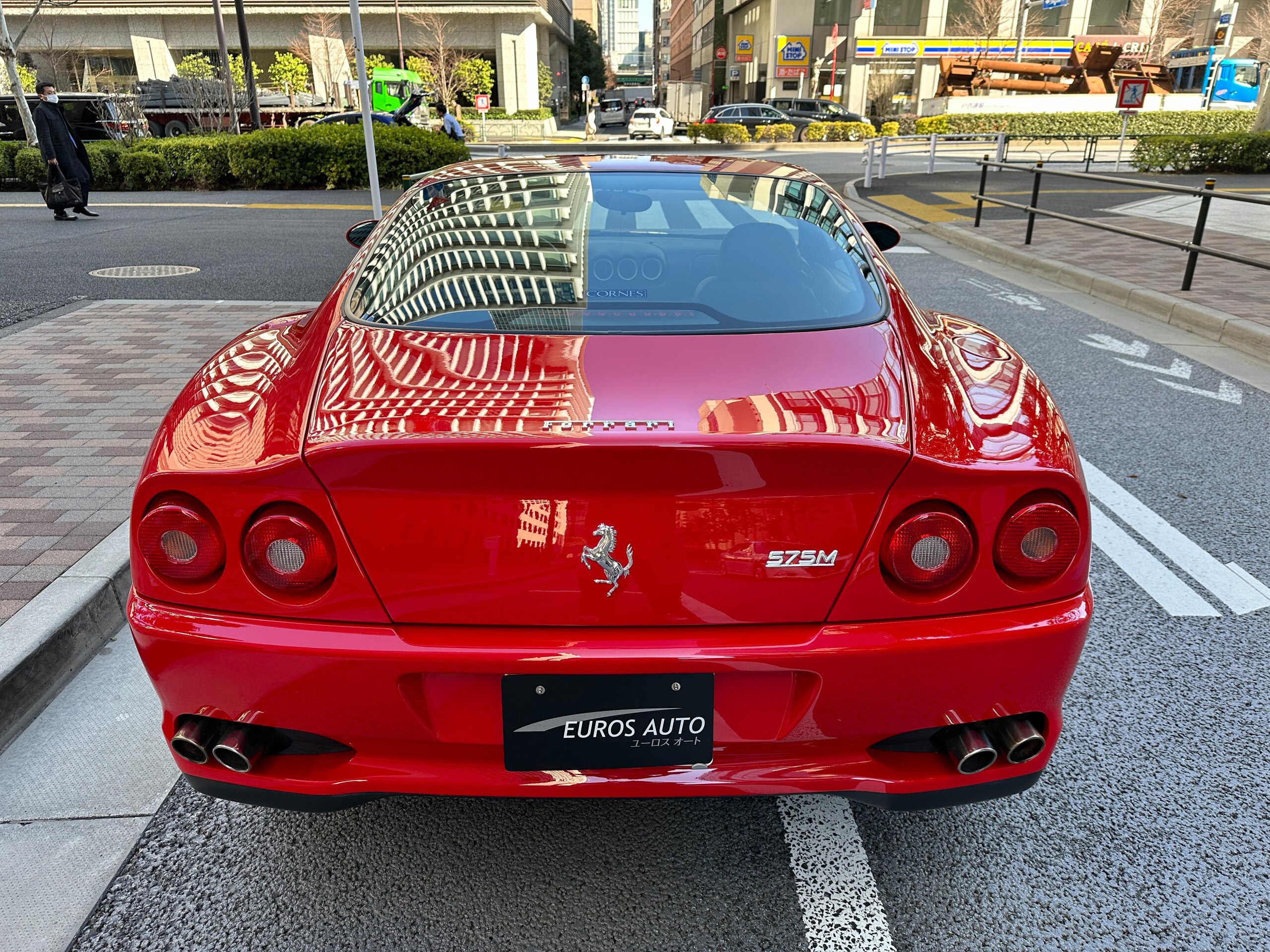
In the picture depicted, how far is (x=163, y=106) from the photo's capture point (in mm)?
31531

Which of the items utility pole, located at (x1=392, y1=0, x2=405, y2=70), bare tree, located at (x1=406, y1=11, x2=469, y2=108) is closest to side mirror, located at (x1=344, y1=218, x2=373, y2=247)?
bare tree, located at (x1=406, y1=11, x2=469, y2=108)

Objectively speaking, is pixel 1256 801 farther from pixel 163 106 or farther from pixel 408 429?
pixel 163 106

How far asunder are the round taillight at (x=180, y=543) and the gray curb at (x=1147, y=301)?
726 cm

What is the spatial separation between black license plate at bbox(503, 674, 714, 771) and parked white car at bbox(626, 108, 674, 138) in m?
40.4

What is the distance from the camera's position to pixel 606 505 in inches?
64.2

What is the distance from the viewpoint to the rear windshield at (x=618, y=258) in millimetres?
2297

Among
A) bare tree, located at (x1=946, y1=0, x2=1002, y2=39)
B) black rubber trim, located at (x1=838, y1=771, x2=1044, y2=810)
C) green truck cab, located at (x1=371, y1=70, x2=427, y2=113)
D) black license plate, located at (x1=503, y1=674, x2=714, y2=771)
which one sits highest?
bare tree, located at (x1=946, y1=0, x2=1002, y2=39)

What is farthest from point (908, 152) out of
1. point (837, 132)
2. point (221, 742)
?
point (221, 742)

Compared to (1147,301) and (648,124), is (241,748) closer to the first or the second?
(1147,301)

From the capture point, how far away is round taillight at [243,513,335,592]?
5.60ft

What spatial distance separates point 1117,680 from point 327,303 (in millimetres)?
2609

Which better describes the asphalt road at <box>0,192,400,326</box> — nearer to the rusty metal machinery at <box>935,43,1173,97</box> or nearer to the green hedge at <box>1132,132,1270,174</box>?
the green hedge at <box>1132,132,1270,174</box>

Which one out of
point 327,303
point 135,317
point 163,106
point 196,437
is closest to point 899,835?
point 196,437

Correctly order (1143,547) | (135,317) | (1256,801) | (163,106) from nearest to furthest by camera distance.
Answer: (1256,801)
(1143,547)
(135,317)
(163,106)
